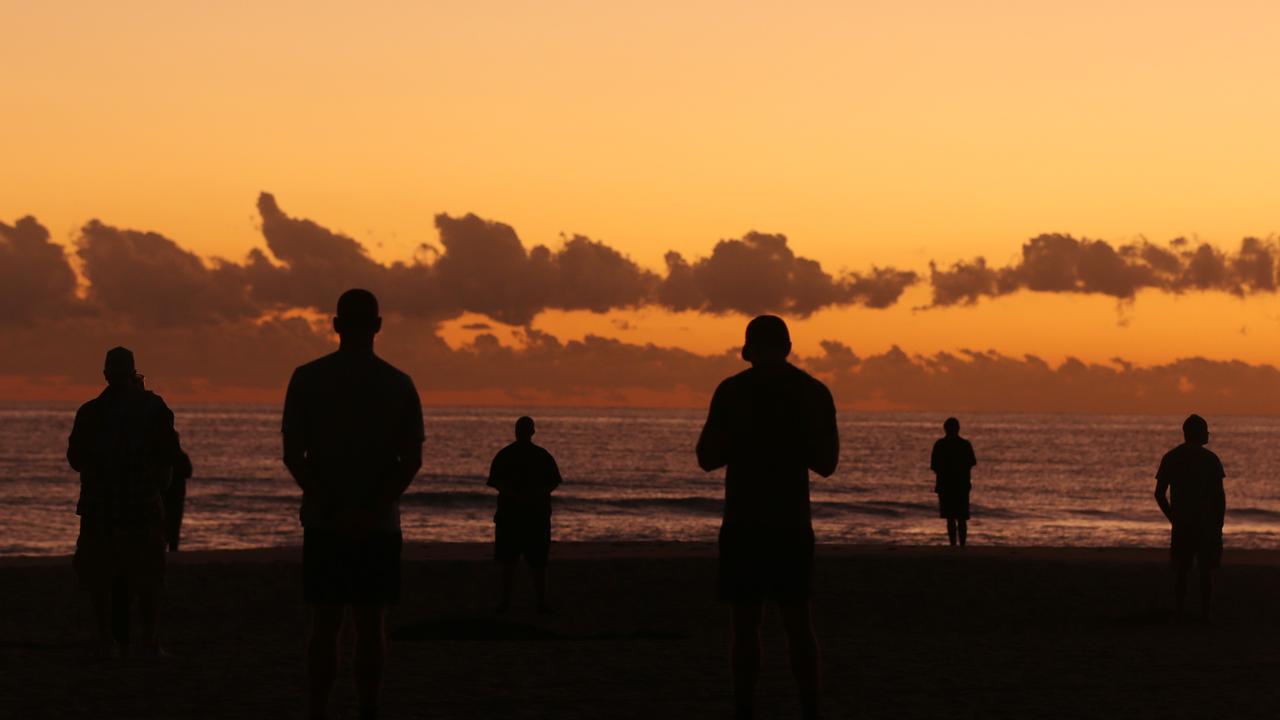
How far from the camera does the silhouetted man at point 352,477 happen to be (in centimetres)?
621

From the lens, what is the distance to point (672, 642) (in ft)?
36.0

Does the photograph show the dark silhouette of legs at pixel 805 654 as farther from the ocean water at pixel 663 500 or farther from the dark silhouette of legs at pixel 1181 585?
the ocean water at pixel 663 500

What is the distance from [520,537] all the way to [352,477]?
758 centimetres

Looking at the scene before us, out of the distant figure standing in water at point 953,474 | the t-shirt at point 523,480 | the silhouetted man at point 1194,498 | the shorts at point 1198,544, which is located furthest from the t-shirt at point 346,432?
the distant figure standing in water at point 953,474

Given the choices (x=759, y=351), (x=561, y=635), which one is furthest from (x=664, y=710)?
(x=561, y=635)

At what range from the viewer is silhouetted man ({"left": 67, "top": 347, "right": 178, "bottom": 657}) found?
8.95 metres

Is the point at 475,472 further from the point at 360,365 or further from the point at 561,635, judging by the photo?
the point at 360,365

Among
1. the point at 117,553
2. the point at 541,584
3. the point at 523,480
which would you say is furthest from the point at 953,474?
the point at 117,553

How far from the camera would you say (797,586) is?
6535 millimetres

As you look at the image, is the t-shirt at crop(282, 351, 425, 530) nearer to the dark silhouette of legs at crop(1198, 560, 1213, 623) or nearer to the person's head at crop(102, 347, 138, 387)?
the person's head at crop(102, 347, 138, 387)

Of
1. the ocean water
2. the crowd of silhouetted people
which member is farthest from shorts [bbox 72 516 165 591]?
the ocean water

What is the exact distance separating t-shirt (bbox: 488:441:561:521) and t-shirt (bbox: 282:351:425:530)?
7.21 meters

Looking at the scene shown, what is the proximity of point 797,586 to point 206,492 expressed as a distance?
50880 mm

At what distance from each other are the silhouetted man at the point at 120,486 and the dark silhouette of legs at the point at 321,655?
2.94m
